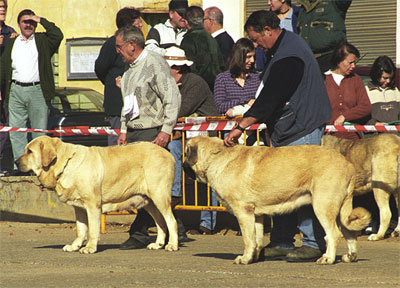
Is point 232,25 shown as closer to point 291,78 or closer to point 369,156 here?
point 369,156

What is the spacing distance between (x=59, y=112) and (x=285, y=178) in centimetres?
815

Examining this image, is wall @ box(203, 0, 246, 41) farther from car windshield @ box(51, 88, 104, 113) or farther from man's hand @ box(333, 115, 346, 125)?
man's hand @ box(333, 115, 346, 125)

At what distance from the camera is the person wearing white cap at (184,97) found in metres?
10.9

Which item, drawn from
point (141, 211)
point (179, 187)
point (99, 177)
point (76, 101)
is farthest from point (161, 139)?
point (76, 101)

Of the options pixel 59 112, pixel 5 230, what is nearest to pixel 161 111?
pixel 5 230

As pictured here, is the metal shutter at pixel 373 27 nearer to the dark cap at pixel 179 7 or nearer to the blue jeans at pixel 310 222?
the dark cap at pixel 179 7

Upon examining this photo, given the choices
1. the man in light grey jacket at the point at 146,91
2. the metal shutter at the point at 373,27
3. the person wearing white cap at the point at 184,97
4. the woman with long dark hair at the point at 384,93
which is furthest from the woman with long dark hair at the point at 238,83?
the metal shutter at the point at 373,27

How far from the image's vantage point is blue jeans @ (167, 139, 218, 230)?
36.3ft

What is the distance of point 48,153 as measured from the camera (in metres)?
9.54

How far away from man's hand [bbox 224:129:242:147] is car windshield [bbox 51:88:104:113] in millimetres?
7780

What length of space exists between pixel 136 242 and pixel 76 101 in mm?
7350

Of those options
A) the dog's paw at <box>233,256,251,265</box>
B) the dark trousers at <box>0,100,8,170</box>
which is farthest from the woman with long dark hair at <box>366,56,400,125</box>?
the dark trousers at <box>0,100,8,170</box>

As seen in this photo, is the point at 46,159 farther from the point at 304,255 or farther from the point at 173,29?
the point at 173,29

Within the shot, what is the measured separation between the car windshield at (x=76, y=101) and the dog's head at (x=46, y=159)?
6.28 metres
